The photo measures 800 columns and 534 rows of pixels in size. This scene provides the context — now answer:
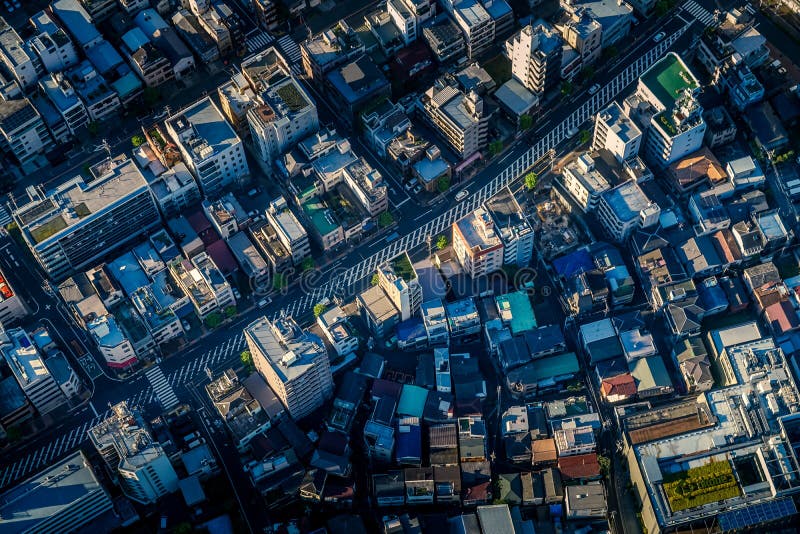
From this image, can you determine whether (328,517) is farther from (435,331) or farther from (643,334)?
(643,334)

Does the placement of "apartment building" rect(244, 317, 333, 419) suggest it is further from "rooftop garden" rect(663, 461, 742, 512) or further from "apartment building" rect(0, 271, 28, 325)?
"rooftop garden" rect(663, 461, 742, 512)

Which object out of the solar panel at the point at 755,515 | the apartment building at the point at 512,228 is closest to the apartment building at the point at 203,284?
the apartment building at the point at 512,228

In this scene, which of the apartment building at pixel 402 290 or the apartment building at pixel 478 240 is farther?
the apartment building at pixel 478 240

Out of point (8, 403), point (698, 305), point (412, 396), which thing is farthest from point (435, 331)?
point (8, 403)

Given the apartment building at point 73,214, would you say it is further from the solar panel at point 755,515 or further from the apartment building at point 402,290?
the solar panel at point 755,515

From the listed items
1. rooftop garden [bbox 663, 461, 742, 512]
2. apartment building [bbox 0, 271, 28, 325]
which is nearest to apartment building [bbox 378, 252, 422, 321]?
rooftop garden [bbox 663, 461, 742, 512]
